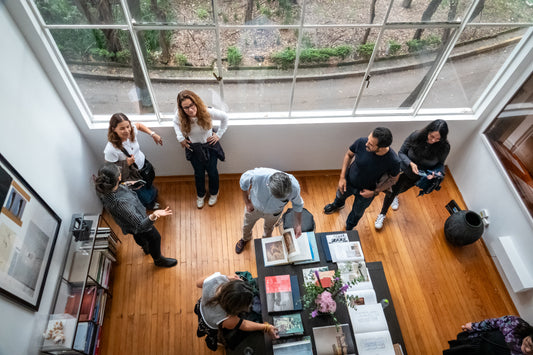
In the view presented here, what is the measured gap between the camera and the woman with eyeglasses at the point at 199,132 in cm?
305

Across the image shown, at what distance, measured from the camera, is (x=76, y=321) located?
2711 millimetres

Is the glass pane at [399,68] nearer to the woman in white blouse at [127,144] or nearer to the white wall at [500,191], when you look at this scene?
the white wall at [500,191]

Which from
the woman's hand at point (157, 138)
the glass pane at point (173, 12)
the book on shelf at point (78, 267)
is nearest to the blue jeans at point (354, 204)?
the woman's hand at point (157, 138)

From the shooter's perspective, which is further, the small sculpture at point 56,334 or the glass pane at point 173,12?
the glass pane at point 173,12

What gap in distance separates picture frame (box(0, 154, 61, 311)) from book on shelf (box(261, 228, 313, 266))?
1713mm

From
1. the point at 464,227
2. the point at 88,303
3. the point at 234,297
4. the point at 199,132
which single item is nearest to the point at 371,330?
the point at 234,297

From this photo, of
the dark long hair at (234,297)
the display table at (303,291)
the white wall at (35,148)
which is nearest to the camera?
the dark long hair at (234,297)

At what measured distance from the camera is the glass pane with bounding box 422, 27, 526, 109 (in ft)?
10.8

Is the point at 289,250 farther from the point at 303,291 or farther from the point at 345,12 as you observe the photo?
the point at 345,12

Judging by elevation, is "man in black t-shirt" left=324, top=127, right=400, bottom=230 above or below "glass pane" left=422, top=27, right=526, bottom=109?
below

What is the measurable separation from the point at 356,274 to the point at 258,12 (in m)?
→ 2.33

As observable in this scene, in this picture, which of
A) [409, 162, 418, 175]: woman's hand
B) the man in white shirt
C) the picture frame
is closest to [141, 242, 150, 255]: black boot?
the picture frame

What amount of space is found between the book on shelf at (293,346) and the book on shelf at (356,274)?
0.53m

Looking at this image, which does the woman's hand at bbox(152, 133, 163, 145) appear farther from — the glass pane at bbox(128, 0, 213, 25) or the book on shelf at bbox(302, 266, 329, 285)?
A: the book on shelf at bbox(302, 266, 329, 285)
